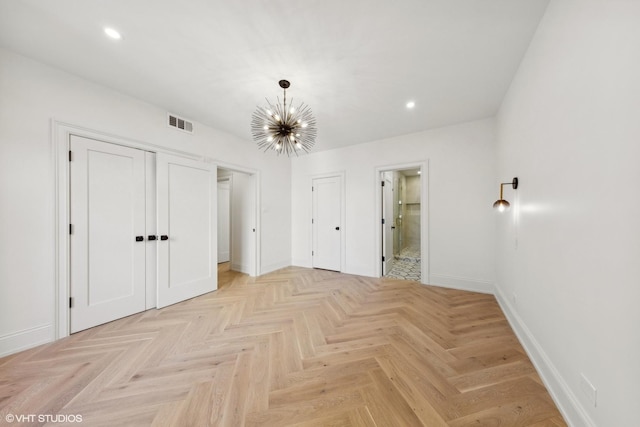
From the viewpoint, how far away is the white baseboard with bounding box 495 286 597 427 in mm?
1235

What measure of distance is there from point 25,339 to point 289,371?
8.44 feet

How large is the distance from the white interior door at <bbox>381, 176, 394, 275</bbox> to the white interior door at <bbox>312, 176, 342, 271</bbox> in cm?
93

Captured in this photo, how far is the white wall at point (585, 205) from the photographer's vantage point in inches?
36.2

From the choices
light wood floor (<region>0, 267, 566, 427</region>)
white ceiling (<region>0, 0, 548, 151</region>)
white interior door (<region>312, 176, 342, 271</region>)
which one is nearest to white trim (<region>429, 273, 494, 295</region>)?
light wood floor (<region>0, 267, 566, 427</region>)

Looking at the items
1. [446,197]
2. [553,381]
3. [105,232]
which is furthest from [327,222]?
[553,381]

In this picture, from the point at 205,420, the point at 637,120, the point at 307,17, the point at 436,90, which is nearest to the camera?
the point at 637,120

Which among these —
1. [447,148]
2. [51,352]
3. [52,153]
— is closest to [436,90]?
[447,148]

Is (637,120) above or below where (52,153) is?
below

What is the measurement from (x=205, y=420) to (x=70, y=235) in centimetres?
244

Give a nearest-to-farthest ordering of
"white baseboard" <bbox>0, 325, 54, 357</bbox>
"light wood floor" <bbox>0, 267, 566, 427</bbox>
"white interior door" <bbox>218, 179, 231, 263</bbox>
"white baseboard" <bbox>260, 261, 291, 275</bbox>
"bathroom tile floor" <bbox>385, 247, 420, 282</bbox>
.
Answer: "light wood floor" <bbox>0, 267, 566, 427</bbox>, "white baseboard" <bbox>0, 325, 54, 357</bbox>, "bathroom tile floor" <bbox>385, 247, 420, 282</bbox>, "white baseboard" <bbox>260, 261, 291, 275</bbox>, "white interior door" <bbox>218, 179, 231, 263</bbox>

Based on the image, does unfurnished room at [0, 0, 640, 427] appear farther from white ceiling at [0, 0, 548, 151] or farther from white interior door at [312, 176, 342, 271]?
white interior door at [312, 176, 342, 271]

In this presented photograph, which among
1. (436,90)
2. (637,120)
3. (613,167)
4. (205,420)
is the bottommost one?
(205,420)

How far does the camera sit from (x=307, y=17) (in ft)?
5.49

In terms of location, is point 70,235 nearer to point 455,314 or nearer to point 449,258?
point 455,314
